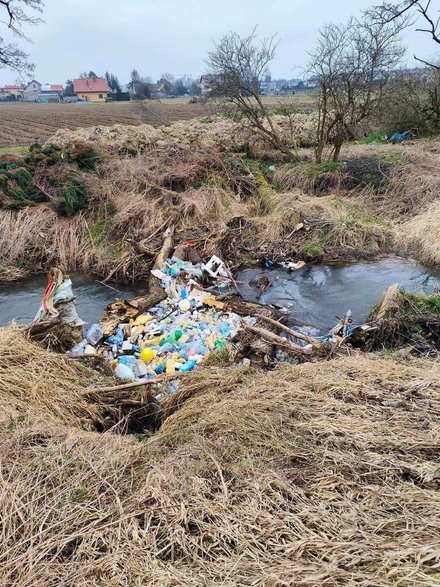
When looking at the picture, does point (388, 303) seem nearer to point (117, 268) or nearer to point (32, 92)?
point (117, 268)

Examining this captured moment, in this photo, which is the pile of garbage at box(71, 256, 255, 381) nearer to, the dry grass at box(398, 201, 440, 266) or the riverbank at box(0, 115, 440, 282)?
the riverbank at box(0, 115, 440, 282)

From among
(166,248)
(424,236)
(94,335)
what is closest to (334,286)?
(424,236)

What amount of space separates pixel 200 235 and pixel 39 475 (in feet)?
22.3

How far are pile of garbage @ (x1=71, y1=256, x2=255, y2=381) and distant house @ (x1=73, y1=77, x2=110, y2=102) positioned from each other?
62.5 m

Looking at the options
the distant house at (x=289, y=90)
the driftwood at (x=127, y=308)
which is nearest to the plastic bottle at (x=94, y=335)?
the driftwood at (x=127, y=308)

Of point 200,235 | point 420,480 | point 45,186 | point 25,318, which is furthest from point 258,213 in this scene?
point 420,480

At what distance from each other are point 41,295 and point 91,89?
64.8 metres

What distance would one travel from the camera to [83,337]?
5871mm

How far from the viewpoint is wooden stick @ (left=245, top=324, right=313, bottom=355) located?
486cm

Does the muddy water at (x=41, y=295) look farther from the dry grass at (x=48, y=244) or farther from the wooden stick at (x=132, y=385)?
the wooden stick at (x=132, y=385)

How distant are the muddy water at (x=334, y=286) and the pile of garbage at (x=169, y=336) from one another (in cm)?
102

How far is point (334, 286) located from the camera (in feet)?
25.0

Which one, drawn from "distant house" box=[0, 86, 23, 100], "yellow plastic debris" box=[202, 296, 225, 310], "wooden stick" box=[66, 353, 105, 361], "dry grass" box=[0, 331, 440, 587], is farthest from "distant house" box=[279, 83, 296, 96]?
"distant house" box=[0, 86, 23, 100]

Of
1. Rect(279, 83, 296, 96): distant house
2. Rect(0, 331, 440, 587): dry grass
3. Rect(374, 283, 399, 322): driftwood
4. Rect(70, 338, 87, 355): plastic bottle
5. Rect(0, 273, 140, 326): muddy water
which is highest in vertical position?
Rect(279, 83, 296, 96): distant house
